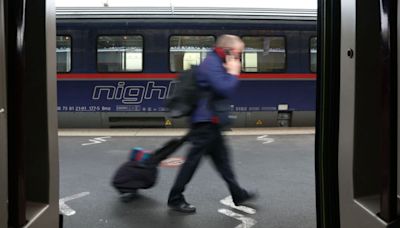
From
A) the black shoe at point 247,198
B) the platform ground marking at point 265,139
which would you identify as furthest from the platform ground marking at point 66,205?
the platform ground marking at point 265,139

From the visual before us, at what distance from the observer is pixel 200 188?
5.72m

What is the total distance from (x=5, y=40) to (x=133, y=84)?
904 centimetres

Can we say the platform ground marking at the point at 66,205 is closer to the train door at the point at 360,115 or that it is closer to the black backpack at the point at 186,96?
the black backpack at the point at 186,96

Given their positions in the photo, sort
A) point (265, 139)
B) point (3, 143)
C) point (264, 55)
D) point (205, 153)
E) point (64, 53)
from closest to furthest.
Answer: point (3, 143), point (205, 153), point (265, 139), point (64, 53), point (264, 55)

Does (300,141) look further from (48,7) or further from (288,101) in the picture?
(48,7)

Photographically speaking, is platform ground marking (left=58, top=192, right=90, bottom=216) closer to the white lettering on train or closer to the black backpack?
the black backpack

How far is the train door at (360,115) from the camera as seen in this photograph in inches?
67.9

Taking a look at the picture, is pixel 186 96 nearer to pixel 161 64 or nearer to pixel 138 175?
pixel 138 175

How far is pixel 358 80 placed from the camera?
2076 mm

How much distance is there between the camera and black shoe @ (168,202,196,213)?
4660mm

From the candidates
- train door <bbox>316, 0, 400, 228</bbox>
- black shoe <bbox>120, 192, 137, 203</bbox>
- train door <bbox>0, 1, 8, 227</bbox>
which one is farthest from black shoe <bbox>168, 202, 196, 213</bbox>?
train door <bbox>0, 1, 8, 227</bbox>

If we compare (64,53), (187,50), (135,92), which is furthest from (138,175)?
(64,53)

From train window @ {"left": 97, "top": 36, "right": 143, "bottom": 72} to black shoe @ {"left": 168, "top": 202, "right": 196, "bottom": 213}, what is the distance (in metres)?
6.35

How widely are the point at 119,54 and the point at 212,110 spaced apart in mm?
6572
